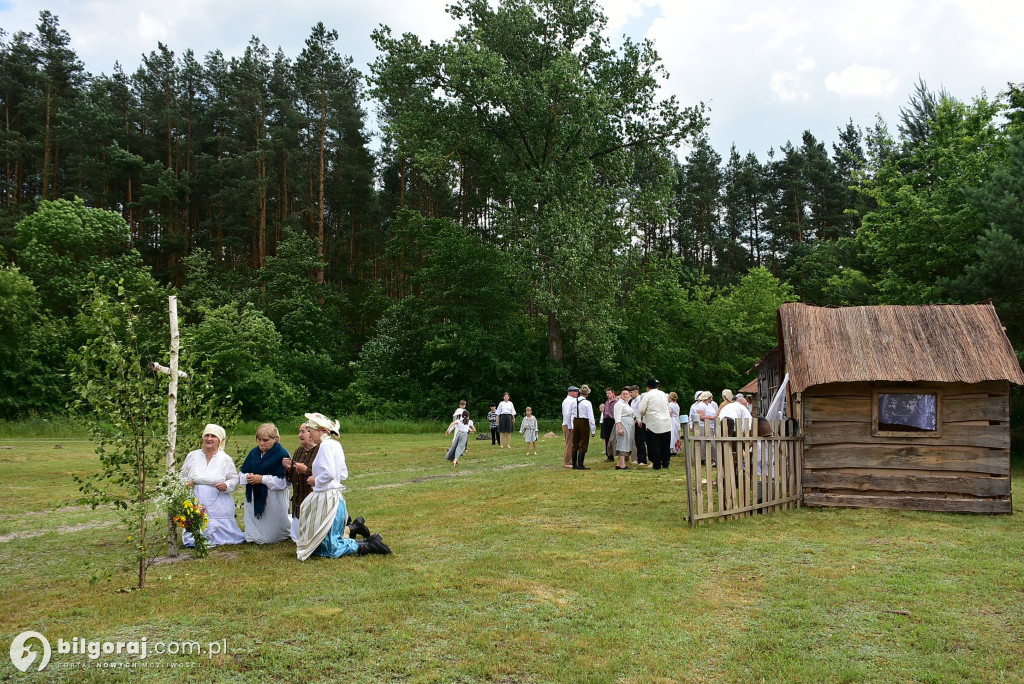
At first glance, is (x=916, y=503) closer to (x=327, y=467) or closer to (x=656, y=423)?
Answer: (x=656, y=423)

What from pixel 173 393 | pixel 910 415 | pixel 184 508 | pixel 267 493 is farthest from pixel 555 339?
Answer: pixel 184 508

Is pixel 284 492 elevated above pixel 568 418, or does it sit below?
below

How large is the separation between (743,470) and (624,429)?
6074 mm

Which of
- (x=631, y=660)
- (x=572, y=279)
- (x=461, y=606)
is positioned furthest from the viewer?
(x=572, y=279)

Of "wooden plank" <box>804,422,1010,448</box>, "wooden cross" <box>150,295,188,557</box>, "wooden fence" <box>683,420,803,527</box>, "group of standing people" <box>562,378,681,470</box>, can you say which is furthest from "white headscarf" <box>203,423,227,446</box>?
A: "group of standing people" <box>562,378,681,470</box>

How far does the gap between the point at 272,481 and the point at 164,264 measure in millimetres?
44974

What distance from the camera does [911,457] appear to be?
36.9ft

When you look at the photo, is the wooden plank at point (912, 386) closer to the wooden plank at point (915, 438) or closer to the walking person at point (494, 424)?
the wooden plank at point (915, 438)

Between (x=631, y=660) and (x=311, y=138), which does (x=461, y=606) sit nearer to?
(x=631, y=660)

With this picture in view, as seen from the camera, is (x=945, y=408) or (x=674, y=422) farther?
(x=674, y=422)

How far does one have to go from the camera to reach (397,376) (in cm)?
3756

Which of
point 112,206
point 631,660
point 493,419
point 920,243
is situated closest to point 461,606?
point 631,660

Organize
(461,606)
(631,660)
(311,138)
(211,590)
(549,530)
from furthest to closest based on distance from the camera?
(311,138), (549,530), (211,590), (461,606), (631,660)

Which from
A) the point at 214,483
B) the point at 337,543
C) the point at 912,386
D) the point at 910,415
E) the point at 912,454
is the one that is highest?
the point at 912,386
